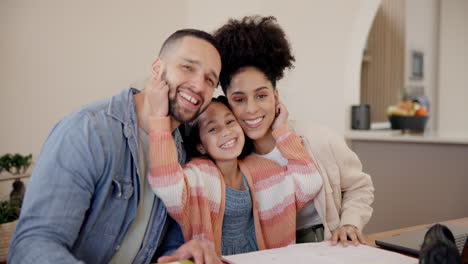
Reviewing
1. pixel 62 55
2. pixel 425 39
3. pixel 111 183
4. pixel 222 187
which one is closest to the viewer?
pixel 111 183

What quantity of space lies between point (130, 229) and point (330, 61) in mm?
2863

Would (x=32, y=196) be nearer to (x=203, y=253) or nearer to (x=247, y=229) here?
(x=203, y=253)

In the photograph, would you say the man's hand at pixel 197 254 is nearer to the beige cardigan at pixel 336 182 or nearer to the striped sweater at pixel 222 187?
the striped sweater at pixel 222 187

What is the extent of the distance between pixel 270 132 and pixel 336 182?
314 millimetres

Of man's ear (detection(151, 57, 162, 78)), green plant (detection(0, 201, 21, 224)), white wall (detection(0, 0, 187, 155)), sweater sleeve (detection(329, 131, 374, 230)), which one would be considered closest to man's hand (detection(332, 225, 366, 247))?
sweater sleeve (detection(329, 131, 374, 230))

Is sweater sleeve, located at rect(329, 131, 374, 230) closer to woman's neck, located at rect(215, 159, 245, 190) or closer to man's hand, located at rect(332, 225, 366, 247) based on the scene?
man's hand, located at rect(332, 225, 366, 247)

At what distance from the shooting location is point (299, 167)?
5.52 ft

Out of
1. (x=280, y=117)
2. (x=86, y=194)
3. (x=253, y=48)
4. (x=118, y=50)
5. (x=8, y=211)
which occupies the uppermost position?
(x=118, y=50)

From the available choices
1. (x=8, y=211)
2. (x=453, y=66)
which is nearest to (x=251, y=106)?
(x=8, y=211)

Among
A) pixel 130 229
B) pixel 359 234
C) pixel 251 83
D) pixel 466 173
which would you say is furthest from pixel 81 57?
pixel 466 173

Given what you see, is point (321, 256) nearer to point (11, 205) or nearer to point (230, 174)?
point (230, 174)

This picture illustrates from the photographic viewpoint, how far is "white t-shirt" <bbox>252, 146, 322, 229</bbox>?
5.82 ft

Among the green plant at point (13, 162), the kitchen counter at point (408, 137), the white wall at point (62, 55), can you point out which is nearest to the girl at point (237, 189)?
the green plant at point (13, 162)

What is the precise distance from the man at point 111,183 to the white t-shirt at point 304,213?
389mm
